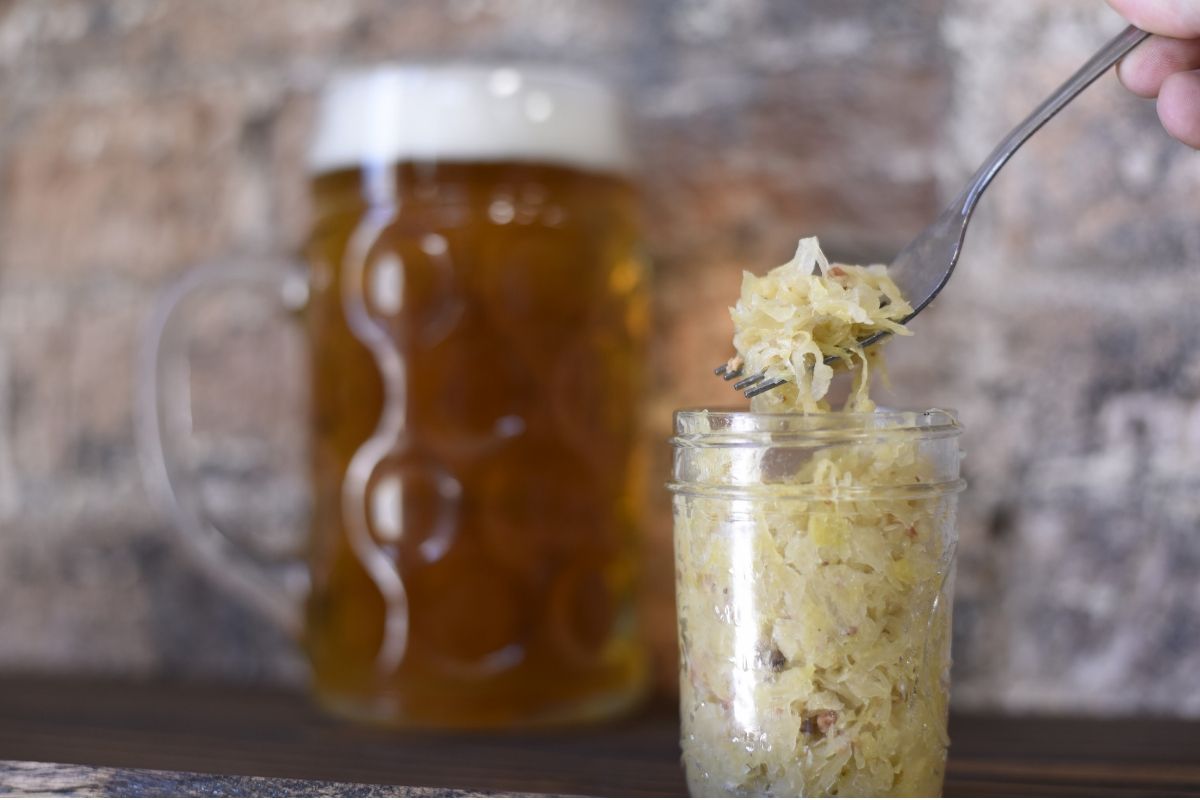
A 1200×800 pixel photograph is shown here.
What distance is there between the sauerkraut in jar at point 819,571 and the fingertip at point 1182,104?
9.5 inches

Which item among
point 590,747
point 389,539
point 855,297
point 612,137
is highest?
point 612,137

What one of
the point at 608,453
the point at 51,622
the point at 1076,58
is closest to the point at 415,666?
the point at 608,453

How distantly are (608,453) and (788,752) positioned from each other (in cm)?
37

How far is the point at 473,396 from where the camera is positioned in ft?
2.88

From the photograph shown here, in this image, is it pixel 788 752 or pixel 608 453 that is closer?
pixel 788 752

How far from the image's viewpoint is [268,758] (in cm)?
79

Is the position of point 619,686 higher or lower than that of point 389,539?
lower

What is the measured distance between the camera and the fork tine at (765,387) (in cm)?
60

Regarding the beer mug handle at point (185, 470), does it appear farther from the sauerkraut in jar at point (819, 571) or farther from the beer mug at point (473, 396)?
the sauerkraut in jar at point (819, 571)

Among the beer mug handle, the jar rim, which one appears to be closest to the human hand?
the jar rim

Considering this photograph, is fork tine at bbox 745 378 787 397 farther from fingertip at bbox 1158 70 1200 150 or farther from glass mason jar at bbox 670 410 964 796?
fingertip at bbox 1158 70 1200 150

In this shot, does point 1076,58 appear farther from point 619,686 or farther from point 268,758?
point 268,758

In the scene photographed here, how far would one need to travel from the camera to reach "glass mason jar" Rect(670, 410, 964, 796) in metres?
0.58

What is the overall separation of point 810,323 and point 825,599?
13 centimetres
